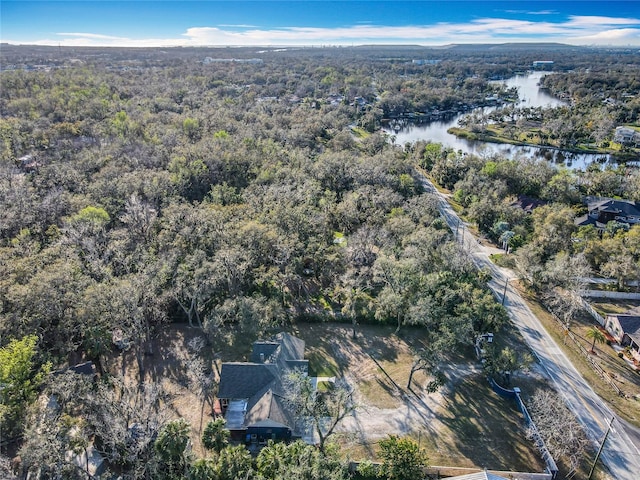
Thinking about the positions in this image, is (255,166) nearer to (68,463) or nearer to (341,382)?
(341,382)

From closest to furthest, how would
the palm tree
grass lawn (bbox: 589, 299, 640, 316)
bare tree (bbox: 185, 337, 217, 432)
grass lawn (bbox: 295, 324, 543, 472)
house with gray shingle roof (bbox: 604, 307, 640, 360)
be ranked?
grass lawn (bbox: 295, 324, 543, 472), bare tree (bbox: 185, 337, 217, 432), the palm tree, house with gray shingle roof (bbox: 604, 307, 640, 360), grass lawn (bbox: 589, 299, 640, 316)

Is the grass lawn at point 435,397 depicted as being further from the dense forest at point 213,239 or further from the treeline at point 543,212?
the treeline at point 543,212

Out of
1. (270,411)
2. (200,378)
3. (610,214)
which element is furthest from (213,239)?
(610,214)

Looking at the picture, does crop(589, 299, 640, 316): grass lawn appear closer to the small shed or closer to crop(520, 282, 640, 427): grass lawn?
crop(520, 282, 640, 427): grass lawn

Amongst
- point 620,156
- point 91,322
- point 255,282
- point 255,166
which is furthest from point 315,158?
point 620,156

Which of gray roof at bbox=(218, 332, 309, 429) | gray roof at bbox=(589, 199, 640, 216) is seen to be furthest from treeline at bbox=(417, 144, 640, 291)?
gray roof at bbox=(218, 332, 309, 429)

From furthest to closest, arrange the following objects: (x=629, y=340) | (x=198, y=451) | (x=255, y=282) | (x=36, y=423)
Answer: (x=255, y=282) < (x=629, y=340) < (x=198, y=451) < (x=36, y=423)
